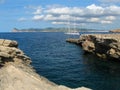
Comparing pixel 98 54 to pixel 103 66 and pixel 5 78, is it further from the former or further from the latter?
pixel 5 78

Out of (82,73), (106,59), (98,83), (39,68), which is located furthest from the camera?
(106,59)

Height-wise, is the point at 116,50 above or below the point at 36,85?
below

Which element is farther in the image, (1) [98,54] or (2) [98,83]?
(1) [98,54]

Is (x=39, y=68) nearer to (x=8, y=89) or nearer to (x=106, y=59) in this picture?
(x=106, y=59)

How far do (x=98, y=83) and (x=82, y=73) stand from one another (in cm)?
977

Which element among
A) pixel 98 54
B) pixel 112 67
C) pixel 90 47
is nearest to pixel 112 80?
pixel 112 67

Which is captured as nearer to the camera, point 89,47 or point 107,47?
point 107,47

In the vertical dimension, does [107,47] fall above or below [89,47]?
above

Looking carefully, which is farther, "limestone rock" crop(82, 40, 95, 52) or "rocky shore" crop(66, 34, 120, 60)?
"limestone rock" crop(82, 40, 95, 52)

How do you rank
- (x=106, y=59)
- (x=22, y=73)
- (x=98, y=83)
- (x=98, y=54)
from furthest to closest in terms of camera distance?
(x=98, y=54), (x=106, y=59), (x=98, y=83), (x=22, y=73)

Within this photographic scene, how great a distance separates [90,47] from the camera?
83.9m

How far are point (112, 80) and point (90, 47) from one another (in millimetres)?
40296

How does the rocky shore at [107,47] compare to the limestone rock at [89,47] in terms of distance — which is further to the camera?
the limestone rock at [89,47]

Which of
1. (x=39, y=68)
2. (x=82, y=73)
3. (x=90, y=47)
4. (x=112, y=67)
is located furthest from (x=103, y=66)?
(x=90, y=47)
